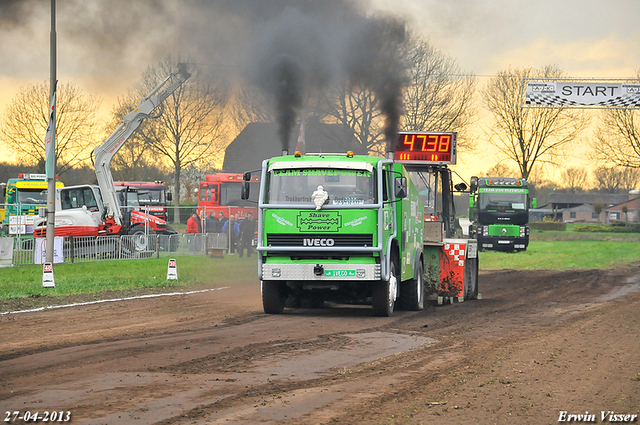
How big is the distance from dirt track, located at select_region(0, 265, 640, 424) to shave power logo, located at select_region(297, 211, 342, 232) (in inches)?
62.4

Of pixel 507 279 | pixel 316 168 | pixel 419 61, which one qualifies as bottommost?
pixel 507 279

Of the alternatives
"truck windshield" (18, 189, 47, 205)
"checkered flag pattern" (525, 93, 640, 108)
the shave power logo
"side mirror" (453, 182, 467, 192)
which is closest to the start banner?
"checkered flag pattern" (525, 93, 640, 108)

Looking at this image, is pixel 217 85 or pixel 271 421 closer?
pixel 271 421

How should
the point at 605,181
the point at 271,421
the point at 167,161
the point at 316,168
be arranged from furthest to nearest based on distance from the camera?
the point at 605,181 < the point at 167,161 < the point at 316,168 < the point at 271,421

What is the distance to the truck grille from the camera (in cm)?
1223

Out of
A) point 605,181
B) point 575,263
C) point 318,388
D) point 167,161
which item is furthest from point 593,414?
point 605,181

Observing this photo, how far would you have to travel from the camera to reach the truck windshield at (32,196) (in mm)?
36781

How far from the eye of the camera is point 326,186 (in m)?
12.5

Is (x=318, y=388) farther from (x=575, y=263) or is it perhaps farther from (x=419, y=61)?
(x=419, y=61)

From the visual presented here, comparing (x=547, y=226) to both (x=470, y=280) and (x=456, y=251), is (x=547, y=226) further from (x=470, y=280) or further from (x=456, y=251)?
(x=456, y=251)

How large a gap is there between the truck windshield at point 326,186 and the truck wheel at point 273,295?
1.56 metres

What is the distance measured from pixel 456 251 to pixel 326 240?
4.79 m

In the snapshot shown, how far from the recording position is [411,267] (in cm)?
1424

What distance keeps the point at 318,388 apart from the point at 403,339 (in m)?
3.62
